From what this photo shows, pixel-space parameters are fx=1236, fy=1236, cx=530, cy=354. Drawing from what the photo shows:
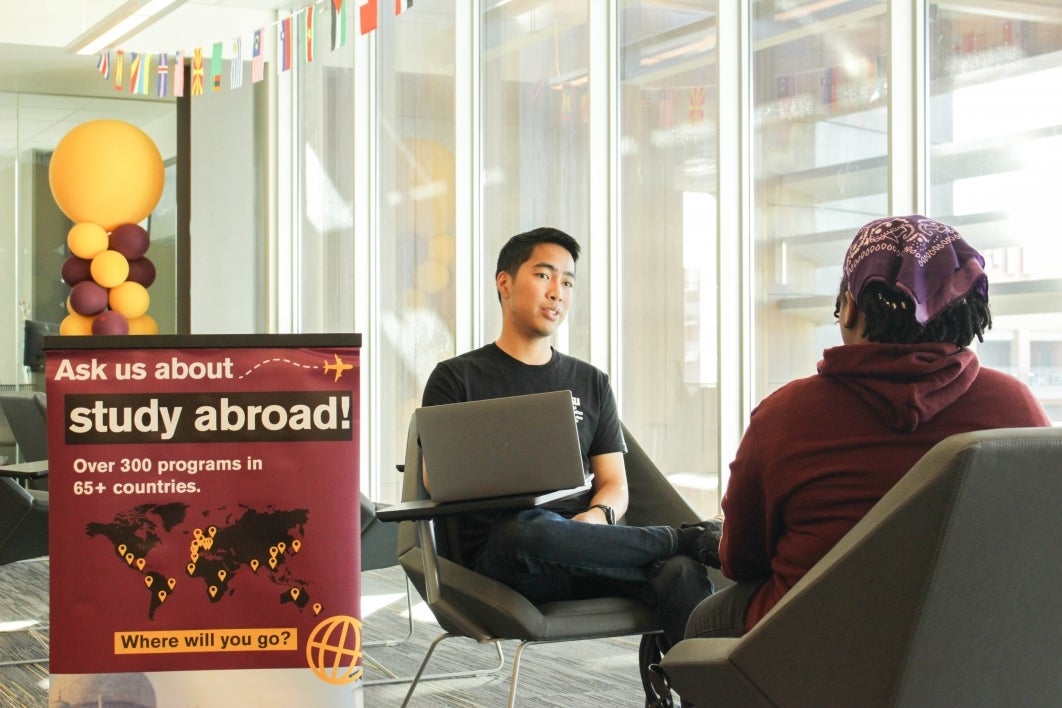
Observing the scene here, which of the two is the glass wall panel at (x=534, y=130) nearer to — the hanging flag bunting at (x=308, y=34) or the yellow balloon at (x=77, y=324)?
the hanging flag bunting at (x=308, y=34)

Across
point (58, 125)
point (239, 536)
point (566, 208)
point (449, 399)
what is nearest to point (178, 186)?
point (58, 125)

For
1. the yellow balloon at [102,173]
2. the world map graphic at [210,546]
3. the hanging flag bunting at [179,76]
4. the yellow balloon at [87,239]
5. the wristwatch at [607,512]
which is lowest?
the wristwatch at [607,512]

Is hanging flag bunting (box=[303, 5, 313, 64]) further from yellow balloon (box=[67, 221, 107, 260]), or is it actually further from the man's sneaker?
the man's sneaker

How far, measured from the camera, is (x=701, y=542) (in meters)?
2.61

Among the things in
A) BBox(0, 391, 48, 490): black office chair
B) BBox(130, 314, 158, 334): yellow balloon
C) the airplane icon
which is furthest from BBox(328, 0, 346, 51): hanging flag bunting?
the airplane icon

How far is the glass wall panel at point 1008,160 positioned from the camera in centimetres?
334

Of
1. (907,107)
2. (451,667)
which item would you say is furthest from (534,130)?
(451,667)

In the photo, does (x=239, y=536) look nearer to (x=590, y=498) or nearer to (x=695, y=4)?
(x=590, y=498)

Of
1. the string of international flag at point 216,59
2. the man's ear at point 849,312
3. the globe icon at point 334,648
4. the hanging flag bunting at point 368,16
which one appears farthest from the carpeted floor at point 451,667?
the string of international flag at point 216,59

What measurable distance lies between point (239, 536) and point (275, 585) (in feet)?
0.28

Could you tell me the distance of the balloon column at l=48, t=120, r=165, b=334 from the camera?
7.36 metres

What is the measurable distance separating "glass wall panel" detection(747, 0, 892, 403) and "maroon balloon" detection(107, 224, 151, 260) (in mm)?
4579

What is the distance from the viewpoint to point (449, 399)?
296 centimetres

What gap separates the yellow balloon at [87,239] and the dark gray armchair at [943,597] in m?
6.57
